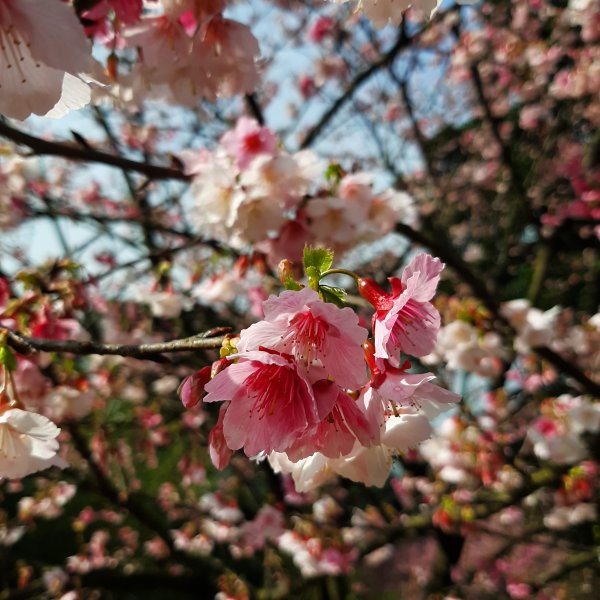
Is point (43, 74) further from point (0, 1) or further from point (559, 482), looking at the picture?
point (559, 482)

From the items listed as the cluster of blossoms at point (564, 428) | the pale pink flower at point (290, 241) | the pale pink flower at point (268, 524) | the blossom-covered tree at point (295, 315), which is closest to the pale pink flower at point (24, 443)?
the blossom-covered tree at point (295, 315)

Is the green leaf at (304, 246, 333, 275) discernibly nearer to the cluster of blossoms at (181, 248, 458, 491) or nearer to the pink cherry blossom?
Answer: the cluster of blossoms at (181, 248, 458, 491)

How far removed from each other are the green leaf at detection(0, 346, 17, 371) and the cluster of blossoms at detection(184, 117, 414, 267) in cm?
91

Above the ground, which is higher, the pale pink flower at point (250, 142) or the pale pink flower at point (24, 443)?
the pale pink flower at point (250, 142)

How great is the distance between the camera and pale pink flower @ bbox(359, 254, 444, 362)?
0.69 m

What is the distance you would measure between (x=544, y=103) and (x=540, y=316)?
476 cm

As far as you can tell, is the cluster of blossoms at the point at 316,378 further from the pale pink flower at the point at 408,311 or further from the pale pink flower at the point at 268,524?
the pale pink flower at the point at 268,524

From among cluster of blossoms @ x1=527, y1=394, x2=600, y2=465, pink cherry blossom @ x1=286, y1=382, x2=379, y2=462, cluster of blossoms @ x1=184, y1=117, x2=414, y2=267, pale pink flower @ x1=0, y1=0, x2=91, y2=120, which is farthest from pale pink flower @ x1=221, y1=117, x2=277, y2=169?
cluster of blossoms @ x1=527, y1=394, x2=600, y2=465

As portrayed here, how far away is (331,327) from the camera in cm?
68

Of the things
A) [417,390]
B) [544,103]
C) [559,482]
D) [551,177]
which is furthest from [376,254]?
[417,390]

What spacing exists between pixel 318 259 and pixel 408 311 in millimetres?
168

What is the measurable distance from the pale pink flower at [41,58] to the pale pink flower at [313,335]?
0.37 meters

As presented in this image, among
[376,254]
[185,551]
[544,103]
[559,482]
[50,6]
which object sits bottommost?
[559,482]

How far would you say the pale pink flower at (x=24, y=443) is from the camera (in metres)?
0.82
